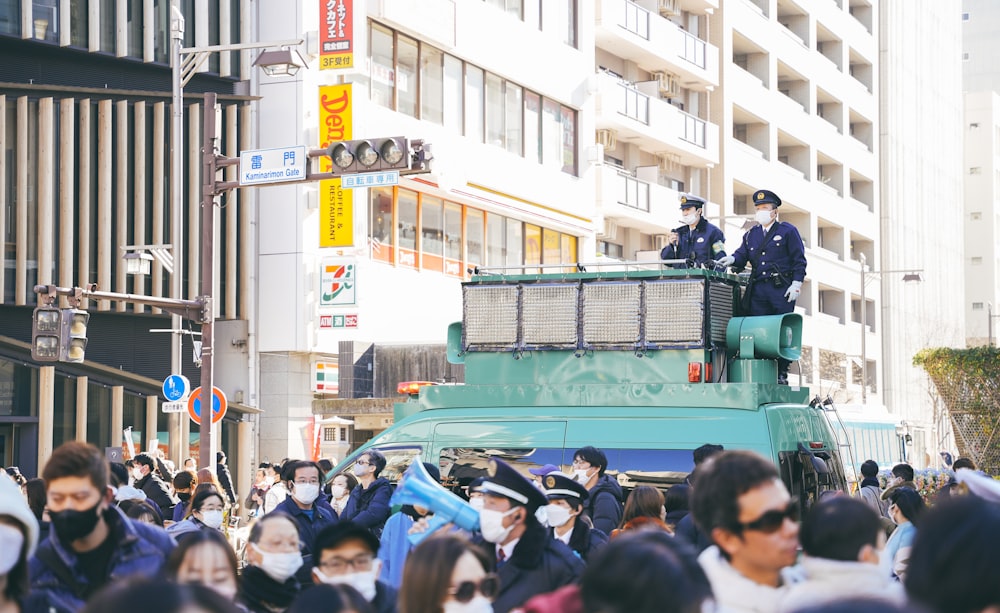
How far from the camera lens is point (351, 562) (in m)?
5.33

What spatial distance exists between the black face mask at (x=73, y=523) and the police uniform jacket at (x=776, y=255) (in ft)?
27.1

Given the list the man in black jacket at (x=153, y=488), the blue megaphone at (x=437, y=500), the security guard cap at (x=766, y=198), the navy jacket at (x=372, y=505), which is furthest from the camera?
the man in black jacket at (x=153, y=488)

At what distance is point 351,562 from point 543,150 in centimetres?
3133

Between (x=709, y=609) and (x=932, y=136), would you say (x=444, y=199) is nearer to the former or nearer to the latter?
(x=709, y=609)

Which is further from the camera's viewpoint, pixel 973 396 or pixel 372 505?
pixel 973 396

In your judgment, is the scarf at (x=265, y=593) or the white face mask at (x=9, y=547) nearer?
the white face mask at (x=9, y=547)

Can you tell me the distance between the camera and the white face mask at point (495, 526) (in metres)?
6.12

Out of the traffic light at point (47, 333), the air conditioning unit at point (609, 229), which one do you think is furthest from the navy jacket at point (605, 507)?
the air conditioning unit at point (609, 229)

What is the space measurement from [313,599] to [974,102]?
300ft

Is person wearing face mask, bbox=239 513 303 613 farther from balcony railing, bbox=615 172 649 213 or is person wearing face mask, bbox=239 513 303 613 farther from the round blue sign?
balcony railing, bbox=615 172 649 213

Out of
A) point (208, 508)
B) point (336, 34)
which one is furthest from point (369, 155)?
point (208, 508)

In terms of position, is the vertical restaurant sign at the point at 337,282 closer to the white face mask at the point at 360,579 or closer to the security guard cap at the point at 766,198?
the security guard cap at the point at 766,198

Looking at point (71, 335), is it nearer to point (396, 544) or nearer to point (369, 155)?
point (369, 155)

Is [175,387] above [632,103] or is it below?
below
